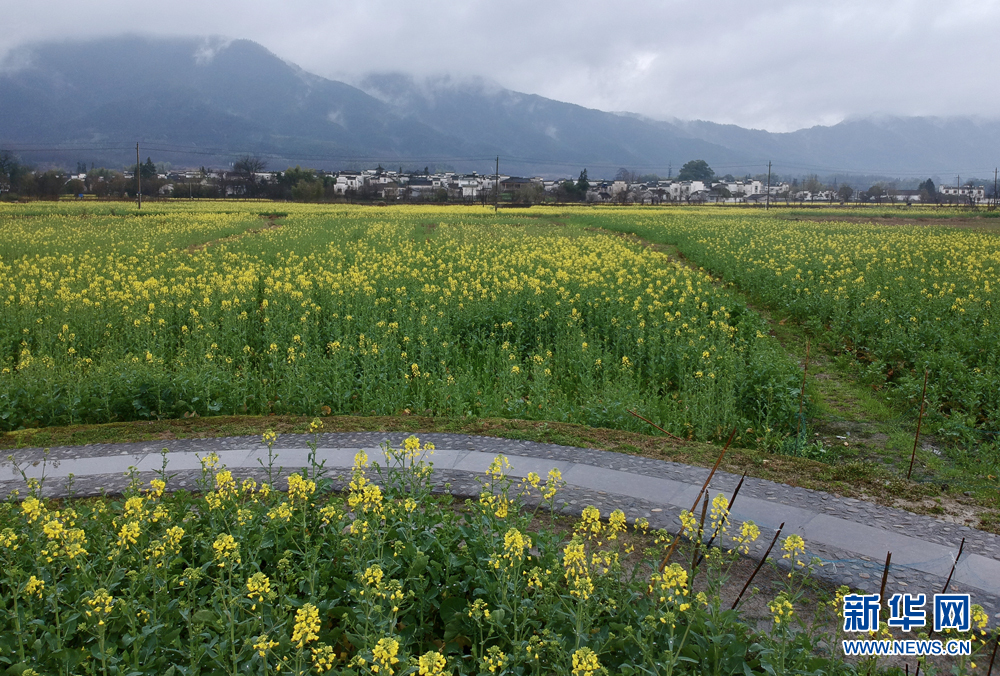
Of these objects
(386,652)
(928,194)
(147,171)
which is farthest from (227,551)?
(928,194)

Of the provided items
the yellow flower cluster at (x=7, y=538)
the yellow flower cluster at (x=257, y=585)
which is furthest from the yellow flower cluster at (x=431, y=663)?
the yellow flower cluster at (x=7, y=538)

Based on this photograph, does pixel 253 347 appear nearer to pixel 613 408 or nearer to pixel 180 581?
pixel 613 408

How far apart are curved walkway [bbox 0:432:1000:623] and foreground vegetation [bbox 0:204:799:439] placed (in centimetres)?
155

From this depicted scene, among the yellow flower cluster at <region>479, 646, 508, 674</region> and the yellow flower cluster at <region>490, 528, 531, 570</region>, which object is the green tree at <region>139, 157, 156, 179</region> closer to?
the yellow flower cluster at <region>490, 528, 531, 570</region>

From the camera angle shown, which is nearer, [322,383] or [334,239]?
[322,383]

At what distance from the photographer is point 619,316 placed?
43.7 ft

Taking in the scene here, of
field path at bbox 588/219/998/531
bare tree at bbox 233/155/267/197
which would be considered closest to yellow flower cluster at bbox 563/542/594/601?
field path at bbox 588/219/998/531

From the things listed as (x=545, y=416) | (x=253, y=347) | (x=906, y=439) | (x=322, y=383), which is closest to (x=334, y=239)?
(x=253, y=347)

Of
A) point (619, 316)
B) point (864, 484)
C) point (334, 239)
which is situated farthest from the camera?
A: point (334, 239)

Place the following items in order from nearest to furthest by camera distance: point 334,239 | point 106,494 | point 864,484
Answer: point 106,494, point 864,484, point 334,239

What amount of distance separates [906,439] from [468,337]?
315 inches

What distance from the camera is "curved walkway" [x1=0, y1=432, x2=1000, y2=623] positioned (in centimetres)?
475

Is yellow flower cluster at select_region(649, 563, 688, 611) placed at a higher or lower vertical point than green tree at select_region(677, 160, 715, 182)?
lower

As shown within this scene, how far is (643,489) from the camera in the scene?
5980 millimetres
